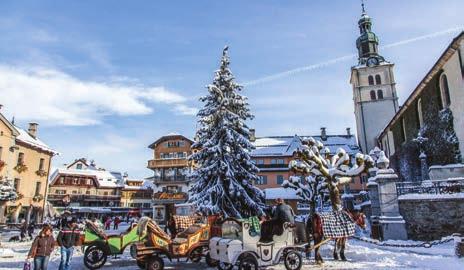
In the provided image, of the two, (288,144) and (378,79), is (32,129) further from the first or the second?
(378,79)

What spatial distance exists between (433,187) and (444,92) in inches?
401

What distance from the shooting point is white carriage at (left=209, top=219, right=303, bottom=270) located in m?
8.90

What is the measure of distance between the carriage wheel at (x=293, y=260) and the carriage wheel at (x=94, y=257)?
599cm

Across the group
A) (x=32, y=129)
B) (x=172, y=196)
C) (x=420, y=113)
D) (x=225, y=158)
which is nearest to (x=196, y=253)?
(x=225, y=158)

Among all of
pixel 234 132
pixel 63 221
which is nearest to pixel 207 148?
pixel 234 132

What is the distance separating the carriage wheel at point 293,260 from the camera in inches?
369

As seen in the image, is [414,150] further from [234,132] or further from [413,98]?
[234,132]

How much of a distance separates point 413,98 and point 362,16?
98.9ft

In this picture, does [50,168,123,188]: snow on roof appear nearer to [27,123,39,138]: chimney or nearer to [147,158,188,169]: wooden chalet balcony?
[147,158,188,169]: wooden chalet balcony

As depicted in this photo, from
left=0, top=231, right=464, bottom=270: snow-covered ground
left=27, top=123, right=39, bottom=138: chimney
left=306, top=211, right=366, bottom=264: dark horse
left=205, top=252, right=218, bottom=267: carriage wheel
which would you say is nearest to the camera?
left=0, top=231, right=464, bottom=270: snow-covered ground

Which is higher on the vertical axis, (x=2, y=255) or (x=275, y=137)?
(x=275, y=137)

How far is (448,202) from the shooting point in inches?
570

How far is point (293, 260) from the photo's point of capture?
9.45 meters

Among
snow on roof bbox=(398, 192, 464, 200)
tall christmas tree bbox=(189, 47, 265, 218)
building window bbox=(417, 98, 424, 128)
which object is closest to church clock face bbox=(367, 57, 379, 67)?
building window bbox=(417, 98, 424, 128)
